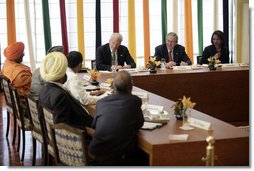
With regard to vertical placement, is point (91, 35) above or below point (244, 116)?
above

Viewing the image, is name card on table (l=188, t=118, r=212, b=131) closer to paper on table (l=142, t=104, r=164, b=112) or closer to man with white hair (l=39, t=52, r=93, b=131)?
paper on table (l=142, t=104, r=164, b=112)

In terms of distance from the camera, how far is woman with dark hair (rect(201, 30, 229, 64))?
673 cm

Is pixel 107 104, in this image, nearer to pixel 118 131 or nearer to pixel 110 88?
pixel 118 131

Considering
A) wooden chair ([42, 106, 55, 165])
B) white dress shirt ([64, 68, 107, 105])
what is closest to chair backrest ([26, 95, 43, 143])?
wooden chair ([42, 106, 55, 165])

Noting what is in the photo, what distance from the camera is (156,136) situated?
10.4 ft

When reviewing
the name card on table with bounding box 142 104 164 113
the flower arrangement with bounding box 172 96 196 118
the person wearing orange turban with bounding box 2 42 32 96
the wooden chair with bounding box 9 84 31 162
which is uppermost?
the person wearing orange turban with bounding box 2 42 32 96

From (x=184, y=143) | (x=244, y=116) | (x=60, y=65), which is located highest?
(x=60, y=65)

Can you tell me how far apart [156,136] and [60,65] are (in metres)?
0.97

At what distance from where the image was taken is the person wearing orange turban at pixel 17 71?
17.2 feet

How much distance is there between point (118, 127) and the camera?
3.21m

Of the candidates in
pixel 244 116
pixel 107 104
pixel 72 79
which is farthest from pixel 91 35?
pixel 107 104

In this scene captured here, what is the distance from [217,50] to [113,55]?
1.49m

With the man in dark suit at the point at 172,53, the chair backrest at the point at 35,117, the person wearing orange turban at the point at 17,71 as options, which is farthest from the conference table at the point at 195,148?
the man in dark suit at the point at 172,53

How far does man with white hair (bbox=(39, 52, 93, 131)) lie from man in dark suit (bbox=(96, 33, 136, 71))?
2400mm
